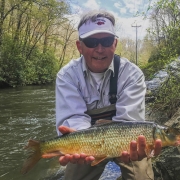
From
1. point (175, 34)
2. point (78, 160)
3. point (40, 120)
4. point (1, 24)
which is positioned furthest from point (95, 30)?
point (1, 24)

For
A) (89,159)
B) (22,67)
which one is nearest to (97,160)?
(89,159)

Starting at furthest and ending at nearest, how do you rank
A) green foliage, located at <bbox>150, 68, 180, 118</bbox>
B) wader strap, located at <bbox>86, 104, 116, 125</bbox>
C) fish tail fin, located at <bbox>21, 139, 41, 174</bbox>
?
green foliage, located at <bbox>150, 68, 180, 118</bbox> → wader strap, located at <bbox>86, 104, 116, 125</bbox> → fish tail fin, located at <bbox>21, 139, 41, 174</bbox>

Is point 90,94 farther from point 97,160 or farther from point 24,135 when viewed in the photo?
point 24,135

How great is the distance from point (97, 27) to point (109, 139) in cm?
122

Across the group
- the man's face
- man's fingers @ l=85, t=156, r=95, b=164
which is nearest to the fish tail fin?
man's fingers @ l=85, t=156, r=95, b=164

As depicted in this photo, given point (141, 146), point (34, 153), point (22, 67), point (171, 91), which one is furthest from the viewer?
point (22, 67)

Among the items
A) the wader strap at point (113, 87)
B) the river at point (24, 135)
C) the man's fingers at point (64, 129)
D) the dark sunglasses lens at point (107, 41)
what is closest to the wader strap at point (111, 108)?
the wader strap at point (113, 87)

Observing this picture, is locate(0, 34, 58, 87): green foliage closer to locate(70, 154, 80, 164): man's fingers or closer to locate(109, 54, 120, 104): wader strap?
locate(109, 54, 120, 104): wader strap

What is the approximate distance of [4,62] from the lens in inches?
805

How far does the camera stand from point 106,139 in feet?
7.51

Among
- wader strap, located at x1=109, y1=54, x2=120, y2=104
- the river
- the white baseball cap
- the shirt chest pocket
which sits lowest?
the river

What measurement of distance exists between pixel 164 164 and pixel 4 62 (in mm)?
18977

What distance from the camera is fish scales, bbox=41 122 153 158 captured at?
223cm

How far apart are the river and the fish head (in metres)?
2.14
